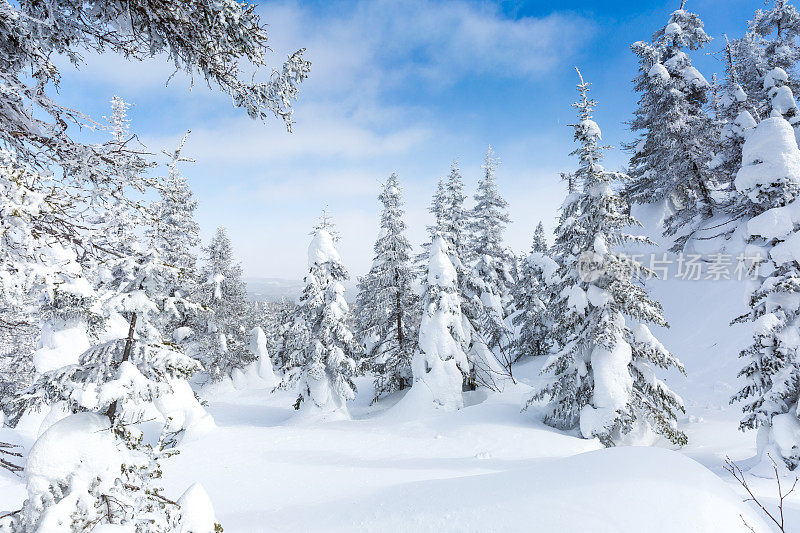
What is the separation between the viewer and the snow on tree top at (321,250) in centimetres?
2111

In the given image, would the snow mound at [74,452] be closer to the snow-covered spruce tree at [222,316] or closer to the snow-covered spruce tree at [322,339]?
the snow-covered spruce tree at [322,339]

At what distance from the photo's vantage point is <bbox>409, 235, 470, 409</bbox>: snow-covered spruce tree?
1808cm

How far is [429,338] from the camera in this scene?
18453mm

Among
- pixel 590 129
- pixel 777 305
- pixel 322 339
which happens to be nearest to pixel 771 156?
pixel 777 305

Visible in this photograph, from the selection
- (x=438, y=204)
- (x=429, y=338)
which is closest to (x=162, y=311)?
(x=429, y=338)

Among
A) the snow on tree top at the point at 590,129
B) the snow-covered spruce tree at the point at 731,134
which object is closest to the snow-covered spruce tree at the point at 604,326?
the snow on tree top at the point at 590,129

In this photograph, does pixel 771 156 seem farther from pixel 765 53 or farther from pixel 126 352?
pixel 765 53

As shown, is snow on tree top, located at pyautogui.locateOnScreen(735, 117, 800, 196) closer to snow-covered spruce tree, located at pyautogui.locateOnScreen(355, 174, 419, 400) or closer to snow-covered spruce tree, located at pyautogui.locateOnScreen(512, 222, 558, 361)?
snow-covered spruce tree, located at pyautogui.locateOnScreen(512, 222, 558, 361)

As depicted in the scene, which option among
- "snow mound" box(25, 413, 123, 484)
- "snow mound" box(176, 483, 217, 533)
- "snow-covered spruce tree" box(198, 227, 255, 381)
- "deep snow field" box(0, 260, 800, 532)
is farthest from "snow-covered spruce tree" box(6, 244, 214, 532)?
"snow-covered spruce tree" box(198, 227, 255, 381)

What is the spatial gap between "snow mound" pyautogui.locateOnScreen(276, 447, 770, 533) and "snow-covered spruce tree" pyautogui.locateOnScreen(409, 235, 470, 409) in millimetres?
11219

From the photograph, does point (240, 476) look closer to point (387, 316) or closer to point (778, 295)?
point (387, 316)

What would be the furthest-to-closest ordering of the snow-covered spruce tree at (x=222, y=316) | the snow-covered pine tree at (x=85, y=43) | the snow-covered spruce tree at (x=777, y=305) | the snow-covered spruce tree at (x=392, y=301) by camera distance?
the snow-covered spruce tree at (x=222, y=316), the snow-covered spruce tree at (x=392, y=301), the snow-covered spruce tree at (x=777, y=305), the snow-covered pine tree at (x=85, y=43)

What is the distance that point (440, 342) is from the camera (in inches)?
724

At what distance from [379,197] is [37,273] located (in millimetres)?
20287
